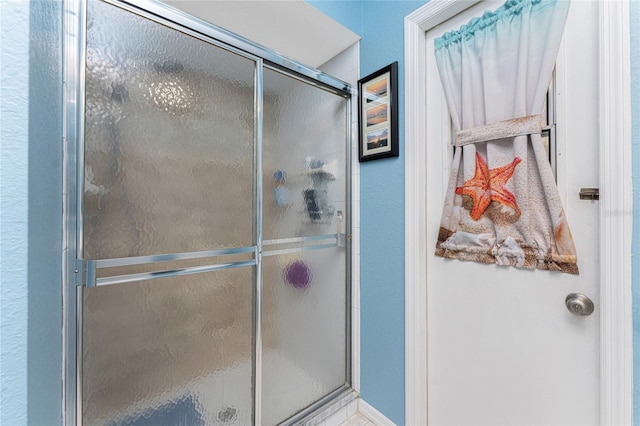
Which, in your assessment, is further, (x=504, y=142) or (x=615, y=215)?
(x=504, y=142)

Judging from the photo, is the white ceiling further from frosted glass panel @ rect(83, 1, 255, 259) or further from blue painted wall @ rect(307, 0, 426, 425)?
frosted glass panel @ rect(83, 1, 255, 259)

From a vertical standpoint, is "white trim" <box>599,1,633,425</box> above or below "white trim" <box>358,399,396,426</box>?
above

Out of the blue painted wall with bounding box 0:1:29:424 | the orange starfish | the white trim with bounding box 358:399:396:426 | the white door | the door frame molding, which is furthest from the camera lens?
the white trim with bounding box 358:399:396:426

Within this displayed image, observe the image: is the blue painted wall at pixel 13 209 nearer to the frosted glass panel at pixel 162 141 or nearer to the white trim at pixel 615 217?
the frosted glass panel at pixel 162 141

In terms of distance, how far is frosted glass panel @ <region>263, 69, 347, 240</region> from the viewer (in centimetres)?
126

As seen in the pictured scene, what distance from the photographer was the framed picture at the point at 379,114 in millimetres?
1346

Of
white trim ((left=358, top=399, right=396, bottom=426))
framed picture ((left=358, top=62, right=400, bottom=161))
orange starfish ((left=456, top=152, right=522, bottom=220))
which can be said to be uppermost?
framed picture ((left=358, top=62, right=400, bottom=161))

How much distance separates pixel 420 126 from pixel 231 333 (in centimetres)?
128

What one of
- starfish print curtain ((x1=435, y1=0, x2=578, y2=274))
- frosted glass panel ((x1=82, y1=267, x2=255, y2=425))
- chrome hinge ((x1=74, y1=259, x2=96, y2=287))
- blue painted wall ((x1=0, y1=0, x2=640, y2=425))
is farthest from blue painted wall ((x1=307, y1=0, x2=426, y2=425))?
chrome hinge ((x1=74, y1=259, x2=96, y2=287))

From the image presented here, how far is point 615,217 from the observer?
787mm

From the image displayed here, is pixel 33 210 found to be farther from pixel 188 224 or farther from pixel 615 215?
pixel 615 215

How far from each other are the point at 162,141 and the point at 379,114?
1.05 metres

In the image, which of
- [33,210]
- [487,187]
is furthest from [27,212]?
[487,187]

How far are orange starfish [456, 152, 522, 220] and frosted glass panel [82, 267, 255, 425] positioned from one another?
102 cm
